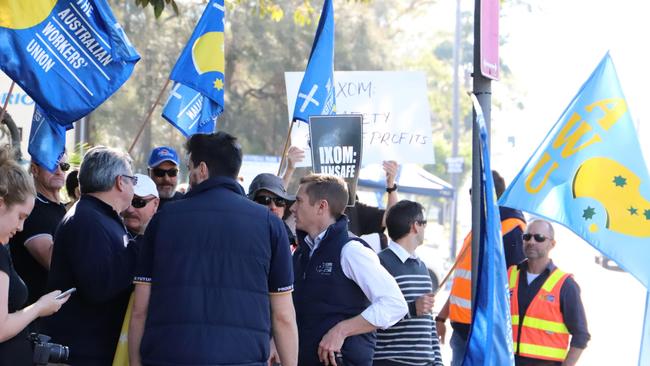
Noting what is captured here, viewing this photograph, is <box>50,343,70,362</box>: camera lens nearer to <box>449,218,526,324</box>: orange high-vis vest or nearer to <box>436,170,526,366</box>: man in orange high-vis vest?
<box>436,170,526,366</box>: man in orange high-vis vest

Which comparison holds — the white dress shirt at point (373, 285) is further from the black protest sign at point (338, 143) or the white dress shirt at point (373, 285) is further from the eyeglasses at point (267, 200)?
the black protest sign at point (338, 143)

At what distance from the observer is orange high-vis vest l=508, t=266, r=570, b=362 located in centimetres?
694

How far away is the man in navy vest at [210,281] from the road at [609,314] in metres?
8.91

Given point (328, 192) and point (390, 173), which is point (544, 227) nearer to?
point (390, 173)

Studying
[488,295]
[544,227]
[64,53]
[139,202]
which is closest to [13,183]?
[139,202]

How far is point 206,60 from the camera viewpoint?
25.4 feet

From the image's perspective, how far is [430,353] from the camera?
242 inches

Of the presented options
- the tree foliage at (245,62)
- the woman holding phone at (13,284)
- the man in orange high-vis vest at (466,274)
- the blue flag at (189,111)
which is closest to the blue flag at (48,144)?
the blue flag at (189,111)

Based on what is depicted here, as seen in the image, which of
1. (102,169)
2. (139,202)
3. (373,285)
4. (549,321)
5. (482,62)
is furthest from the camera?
(549,321)

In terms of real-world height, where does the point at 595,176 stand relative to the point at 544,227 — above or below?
above

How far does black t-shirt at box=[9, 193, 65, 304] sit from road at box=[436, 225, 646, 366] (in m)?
8.45

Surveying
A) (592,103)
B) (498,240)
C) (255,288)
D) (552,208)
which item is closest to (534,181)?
(552,208)

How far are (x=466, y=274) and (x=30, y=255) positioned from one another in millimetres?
3424

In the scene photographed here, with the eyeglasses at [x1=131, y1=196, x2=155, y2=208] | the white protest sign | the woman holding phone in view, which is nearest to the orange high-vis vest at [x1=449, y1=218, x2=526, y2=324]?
the white protest sign
